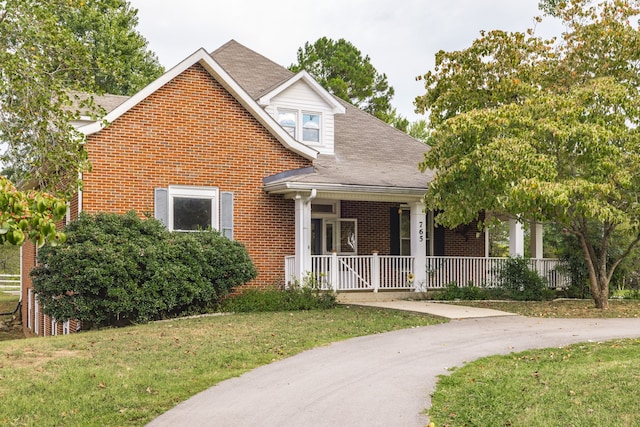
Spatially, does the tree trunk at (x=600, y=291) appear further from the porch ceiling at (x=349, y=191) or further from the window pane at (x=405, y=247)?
the window pane at (x=405, y=247)

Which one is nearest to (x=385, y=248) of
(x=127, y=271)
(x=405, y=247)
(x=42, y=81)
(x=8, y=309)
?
(x=405, y=247)

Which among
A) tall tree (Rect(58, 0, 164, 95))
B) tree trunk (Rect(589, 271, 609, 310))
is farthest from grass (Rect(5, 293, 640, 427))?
tall tree (Rect(58, 0, 164, 95))

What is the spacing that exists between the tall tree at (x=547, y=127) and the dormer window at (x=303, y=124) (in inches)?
157

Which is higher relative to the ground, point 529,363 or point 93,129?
point 93,129

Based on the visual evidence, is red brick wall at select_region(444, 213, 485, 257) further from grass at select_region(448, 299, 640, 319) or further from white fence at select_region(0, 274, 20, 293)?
white fence at select_region(0, 274, 20, 293)

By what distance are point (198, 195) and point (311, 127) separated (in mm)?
5183

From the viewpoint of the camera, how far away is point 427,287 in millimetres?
20344

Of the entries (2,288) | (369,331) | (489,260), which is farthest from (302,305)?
(2,288)

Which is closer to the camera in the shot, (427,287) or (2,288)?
(427,287)

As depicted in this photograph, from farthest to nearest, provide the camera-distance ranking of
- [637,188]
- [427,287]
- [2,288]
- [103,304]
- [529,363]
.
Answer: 1. [2,288]
2. [427,287]
3. [637,188]
4. [103,304]
5. [529,363]

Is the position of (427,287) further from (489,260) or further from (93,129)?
(93,129)

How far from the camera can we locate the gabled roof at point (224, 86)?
1683 centimetres

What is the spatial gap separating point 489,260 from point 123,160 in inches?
418

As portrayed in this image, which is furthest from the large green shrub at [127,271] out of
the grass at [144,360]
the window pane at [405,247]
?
the window pane at [405,247]
